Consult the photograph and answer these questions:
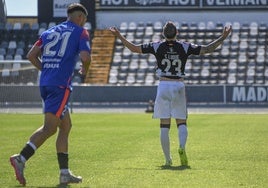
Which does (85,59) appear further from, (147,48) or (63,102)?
(147,48)

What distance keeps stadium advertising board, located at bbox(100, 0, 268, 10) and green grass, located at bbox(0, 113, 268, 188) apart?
3051cm

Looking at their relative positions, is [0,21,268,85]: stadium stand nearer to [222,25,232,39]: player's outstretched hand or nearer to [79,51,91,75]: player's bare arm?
[222,25,232,39]: player's outstretched hand

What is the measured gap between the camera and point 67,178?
10.5m

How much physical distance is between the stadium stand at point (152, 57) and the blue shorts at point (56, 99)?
3648 cm

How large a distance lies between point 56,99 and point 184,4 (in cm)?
4343

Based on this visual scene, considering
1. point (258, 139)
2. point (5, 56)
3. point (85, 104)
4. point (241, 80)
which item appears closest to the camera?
point (258, 139)

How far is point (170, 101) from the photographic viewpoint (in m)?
13.4

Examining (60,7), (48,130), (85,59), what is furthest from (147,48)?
(60,7)

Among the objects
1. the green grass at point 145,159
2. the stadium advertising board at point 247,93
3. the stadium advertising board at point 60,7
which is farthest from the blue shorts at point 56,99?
the stadium advertising board at point 60,7

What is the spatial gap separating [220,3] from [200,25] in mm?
1901

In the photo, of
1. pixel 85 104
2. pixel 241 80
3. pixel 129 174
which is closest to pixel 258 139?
pixel 129 174

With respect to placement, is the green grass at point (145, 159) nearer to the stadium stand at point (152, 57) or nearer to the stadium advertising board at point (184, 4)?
the stadium stand at point (152, 57)

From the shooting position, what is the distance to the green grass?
426 inches

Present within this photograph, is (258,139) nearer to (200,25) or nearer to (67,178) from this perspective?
(67,178)
